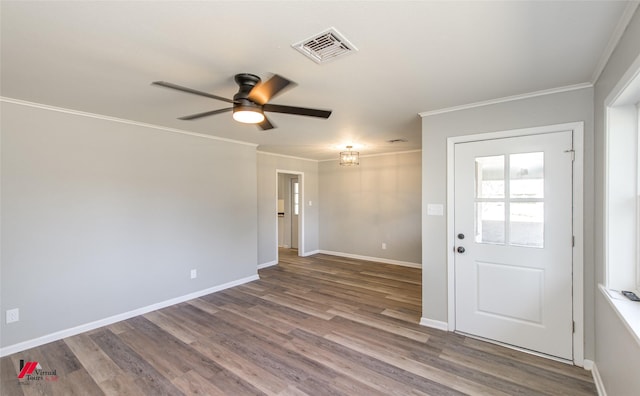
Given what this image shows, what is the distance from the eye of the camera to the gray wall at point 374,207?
580cm

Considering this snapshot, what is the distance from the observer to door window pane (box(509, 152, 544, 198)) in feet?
8.37

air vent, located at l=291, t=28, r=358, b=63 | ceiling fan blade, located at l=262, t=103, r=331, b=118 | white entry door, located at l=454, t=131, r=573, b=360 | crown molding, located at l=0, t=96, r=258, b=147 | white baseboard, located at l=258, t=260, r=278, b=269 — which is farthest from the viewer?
white baseboard, located at l=258, t=260, r=278, b=269

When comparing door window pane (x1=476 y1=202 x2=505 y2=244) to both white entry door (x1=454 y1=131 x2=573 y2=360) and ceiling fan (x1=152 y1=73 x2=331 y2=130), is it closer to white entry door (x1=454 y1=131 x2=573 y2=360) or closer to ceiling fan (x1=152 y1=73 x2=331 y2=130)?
white entry door (x1=454 y1=131 x2=573 y2=360)

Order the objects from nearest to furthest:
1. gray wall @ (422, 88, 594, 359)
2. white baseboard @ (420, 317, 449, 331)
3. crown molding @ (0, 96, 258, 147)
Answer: gray wall @ (422, 88, 594, 359)
crown molding @ (0, 96, 258, 147)
white baseboard @ (420, 317, 449, 331)

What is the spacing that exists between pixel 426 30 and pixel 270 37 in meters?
0.91

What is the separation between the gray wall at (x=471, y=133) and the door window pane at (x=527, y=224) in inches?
12.1

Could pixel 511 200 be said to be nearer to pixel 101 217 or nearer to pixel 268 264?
pixel 101 217

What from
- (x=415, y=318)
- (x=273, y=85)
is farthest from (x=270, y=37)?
(x=415, y=318)

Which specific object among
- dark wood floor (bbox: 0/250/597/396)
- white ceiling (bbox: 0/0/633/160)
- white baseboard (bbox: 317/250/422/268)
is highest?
white ceiling (bbox: 0/0/633/160)

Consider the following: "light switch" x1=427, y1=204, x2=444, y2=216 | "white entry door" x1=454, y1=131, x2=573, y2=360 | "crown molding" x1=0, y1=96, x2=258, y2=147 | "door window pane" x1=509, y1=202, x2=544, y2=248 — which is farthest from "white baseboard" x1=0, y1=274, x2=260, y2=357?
"door window pane" x1=509, y1=202, x2=544, y2=248

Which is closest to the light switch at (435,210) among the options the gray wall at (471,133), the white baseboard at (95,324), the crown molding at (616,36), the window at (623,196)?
the gray wall at (471,133)

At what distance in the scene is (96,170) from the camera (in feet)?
10.4

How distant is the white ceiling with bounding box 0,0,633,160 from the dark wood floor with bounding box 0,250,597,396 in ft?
7.96

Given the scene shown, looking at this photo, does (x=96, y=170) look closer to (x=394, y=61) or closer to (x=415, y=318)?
(x=394, y=61)
